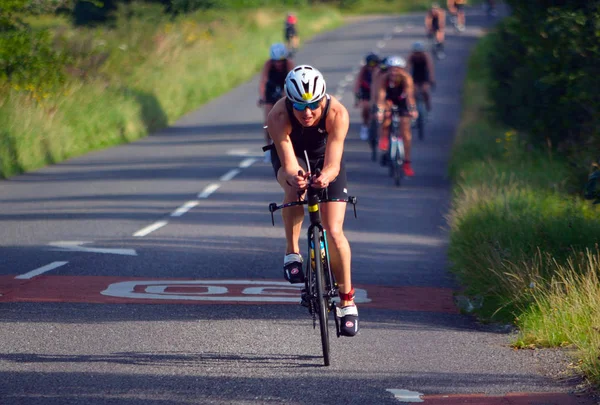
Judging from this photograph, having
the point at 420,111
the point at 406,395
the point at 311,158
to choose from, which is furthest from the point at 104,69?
the point at 406,395

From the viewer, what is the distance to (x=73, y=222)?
46.2 feet

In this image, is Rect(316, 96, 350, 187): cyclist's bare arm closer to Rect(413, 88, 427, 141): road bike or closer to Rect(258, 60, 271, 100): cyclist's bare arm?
Rect(258, 60, 271, 100): cyclist's bare arm

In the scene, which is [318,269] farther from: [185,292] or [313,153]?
[185,292]

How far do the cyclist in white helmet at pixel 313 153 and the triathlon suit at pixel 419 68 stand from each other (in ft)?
55.9

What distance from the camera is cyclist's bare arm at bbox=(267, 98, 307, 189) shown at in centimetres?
699

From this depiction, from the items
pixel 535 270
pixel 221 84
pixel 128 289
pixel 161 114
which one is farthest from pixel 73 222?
pixel 221 84

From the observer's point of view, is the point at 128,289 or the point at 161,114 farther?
the point at 161,114

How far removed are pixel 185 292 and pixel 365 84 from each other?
1232cm

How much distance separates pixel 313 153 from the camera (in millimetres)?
7605

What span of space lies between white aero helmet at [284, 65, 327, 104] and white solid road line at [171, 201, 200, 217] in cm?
804

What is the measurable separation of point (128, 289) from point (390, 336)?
2.68 m

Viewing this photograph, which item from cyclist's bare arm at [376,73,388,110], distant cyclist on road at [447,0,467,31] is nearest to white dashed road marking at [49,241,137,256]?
cyclist's bare arm at [376,73,388,110]

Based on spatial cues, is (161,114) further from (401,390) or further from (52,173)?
(401,390)

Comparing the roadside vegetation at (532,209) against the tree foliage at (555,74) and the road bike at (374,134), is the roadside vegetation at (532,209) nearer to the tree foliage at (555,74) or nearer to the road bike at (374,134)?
the tree foliage at (555,74)
